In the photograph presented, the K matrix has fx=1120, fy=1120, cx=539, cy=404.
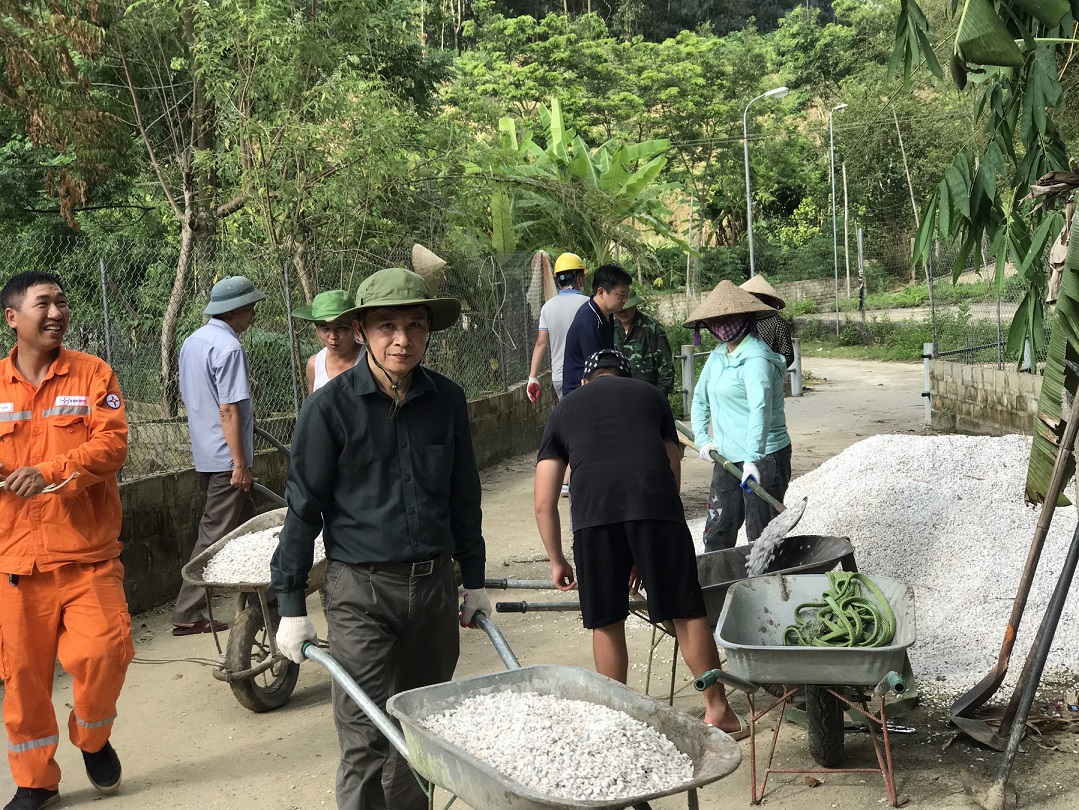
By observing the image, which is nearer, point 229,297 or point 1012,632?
point 1012,632

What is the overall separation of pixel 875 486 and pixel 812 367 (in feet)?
57.9

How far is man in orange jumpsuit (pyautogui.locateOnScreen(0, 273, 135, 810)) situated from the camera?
4410mm

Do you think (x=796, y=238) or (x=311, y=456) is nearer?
(x=311, y=456)

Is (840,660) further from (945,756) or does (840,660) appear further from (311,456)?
(311,456)

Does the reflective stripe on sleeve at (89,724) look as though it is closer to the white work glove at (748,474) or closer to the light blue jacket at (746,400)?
the white work glove at (748,474)

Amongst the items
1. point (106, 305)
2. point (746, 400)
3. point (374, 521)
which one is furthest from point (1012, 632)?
point (106, 305)

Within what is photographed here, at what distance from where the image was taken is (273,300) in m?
9.90

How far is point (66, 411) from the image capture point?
4.56m

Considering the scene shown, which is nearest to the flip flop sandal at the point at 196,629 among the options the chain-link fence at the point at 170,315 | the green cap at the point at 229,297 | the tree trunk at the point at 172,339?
the chain-link fence at the point at 170,315

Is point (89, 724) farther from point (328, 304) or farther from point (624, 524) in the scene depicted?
point (328, 304)

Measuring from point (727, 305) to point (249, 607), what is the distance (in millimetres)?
2938

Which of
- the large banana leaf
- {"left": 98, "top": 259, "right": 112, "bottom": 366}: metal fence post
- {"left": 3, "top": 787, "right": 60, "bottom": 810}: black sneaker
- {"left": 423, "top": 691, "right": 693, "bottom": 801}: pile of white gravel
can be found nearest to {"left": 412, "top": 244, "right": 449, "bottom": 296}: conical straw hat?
{"left": 98, "top": 259, "right": 112, "bottom": 366}: metal fence post

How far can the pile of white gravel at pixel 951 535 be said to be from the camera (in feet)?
19.0

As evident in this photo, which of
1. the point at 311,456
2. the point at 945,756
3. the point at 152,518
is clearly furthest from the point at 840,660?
the point at 152,518
